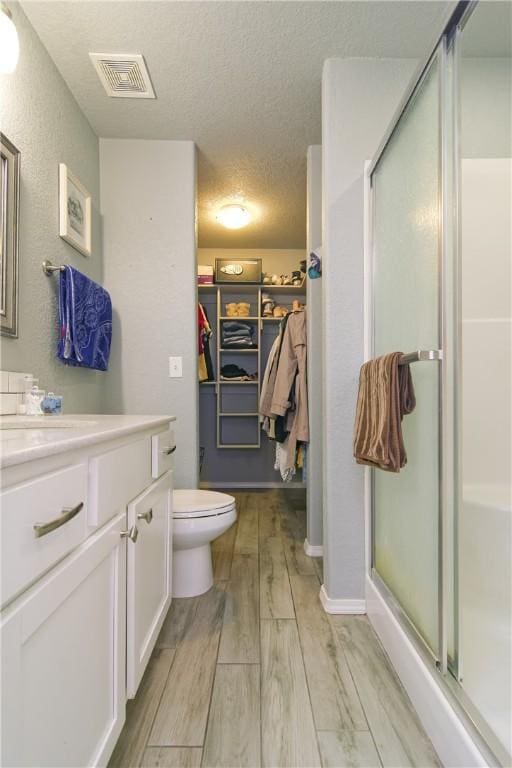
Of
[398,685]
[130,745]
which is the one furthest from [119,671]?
[398,685]

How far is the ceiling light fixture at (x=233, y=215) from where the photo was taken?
111 inches

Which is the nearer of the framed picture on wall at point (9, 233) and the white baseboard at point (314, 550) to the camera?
the framed picture on wall at point (9, 233)

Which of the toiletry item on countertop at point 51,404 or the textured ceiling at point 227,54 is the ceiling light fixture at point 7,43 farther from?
the toiletry item on countertop at point 51,404

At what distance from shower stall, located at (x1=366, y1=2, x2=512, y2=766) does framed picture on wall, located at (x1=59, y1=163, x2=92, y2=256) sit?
53.3 inches

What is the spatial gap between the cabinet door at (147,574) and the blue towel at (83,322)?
27.5 inches

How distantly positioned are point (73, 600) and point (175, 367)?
151 cm

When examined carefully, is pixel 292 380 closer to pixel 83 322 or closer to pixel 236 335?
pixel 83 322

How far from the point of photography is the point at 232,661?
1300 millimetres

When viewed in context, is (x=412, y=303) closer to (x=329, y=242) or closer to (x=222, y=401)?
(x=329, y=242)

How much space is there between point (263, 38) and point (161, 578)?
2123 mm

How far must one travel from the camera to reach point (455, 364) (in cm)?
102

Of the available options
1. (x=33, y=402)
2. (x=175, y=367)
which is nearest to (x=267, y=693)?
(x=33, y=402)

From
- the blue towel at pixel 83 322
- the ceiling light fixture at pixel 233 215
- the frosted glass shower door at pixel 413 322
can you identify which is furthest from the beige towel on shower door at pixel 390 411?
the ceiling light fixture at pixel 233 215

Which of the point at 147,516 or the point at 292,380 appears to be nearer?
the point at 147,516
